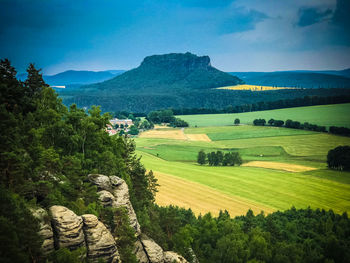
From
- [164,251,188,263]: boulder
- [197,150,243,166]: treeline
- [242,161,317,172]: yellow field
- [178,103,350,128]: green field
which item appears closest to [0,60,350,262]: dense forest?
[164,251,188,263]: boulder

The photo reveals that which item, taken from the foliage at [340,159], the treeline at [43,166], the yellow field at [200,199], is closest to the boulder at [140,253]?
the treeline at [43,166]

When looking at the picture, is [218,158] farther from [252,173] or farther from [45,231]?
[45,231]

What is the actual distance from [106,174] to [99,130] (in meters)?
7.20

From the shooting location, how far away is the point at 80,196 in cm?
2512

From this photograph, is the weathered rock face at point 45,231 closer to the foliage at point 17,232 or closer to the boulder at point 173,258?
the foliage at point 17,232

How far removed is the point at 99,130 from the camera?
3672cm

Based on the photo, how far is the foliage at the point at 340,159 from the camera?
9344 centimetres

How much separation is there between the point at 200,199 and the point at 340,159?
5652cm

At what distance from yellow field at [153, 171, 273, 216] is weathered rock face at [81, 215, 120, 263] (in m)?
37.0

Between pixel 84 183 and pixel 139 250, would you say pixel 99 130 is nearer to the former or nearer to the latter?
pixel 84 183

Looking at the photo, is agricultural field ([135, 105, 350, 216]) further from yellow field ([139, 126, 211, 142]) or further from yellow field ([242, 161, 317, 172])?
yellow field ([139, 126, 211, 142])

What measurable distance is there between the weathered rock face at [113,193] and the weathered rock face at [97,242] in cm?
454

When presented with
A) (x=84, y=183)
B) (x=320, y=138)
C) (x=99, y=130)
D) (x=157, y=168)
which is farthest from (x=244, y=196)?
(x=320, y=138)

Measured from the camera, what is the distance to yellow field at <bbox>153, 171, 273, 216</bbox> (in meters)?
60.7
